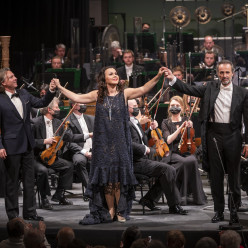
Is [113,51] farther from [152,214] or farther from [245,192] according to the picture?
[152,214]

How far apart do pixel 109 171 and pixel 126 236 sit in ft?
5.16

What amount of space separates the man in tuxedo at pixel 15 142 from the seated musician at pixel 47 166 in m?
0.73

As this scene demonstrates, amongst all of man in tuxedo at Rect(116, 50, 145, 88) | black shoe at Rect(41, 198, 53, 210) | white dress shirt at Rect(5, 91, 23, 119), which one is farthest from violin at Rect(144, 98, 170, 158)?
man in tuxedo at Rect(116, 50, 145, 88)

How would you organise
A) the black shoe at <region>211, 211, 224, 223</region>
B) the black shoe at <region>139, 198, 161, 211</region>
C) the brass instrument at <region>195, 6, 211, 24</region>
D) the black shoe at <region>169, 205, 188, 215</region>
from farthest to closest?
the brass instrument at <region>195, 6, 211, 24</region> < the black shoe at <region>139, 198, 161, 211</region> < the black shoe at <region>169, 205, 188, 215</region> < the black shoe at <region>211, 211, 224, 223</region>

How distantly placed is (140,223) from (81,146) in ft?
6.54

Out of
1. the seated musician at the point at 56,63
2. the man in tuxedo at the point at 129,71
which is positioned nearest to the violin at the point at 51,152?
the man in tuxedo at the point at 129,71

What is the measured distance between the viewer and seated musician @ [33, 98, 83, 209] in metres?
7.21

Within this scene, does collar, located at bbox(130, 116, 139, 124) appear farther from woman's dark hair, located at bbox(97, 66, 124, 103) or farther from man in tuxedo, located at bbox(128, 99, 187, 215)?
woman's dark hair, located at bbox(97, 66, 124, 103)

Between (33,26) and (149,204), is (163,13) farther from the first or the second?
(149,204)

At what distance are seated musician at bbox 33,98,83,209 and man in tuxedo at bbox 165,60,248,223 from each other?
6.19 ft

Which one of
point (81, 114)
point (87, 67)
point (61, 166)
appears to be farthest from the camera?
point (87, 67)

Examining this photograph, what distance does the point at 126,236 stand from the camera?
470cm

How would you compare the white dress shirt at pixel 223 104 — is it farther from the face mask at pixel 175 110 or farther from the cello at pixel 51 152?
the cello at pixel 51 152

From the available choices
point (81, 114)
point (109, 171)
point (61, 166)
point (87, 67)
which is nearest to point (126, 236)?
point (109, 171)
